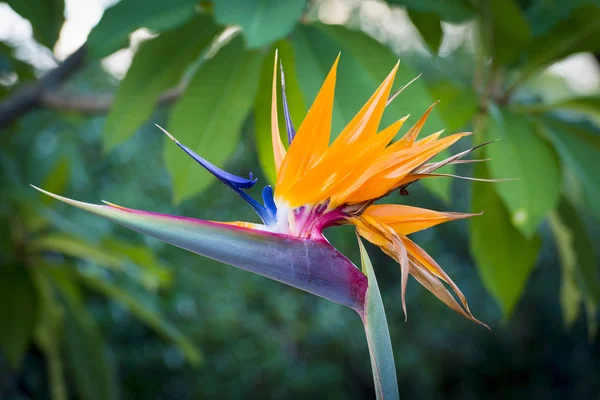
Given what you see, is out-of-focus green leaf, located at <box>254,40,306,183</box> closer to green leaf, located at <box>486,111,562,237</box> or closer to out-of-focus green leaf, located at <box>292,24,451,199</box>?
out-of-focus green leaf, located at <box>292,24,451,199</box>

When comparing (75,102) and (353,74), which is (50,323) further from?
(353,74)

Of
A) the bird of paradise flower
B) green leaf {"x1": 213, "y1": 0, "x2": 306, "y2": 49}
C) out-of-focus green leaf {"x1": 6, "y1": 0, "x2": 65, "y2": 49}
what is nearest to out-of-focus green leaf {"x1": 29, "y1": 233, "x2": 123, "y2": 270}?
out-of-focus green leaf {"x1": 6, "y1": 0, "x2": 65, "y2": 49}

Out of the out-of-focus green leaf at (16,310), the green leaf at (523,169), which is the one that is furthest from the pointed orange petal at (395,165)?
the out-of-focus green leaf at (16,310)

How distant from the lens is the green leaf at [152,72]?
2.27 ft

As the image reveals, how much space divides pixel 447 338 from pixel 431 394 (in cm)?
35

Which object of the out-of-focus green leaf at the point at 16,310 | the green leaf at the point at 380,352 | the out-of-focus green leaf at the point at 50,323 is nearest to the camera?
the green leaf at the point at 380,352

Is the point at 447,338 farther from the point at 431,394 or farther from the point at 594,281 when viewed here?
the point at 594,281

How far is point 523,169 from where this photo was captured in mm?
716

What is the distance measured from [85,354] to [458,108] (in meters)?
1.15

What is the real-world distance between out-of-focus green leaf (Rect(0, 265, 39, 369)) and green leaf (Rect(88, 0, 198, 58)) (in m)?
0.86

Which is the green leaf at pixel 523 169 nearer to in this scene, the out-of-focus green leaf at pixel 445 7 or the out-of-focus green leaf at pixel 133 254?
the out-of-focus green leaf at pixel 445 7

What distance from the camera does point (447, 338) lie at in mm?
3775

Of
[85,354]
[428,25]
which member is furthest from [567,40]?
[85,354]

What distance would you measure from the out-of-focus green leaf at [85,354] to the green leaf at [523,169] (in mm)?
1118
